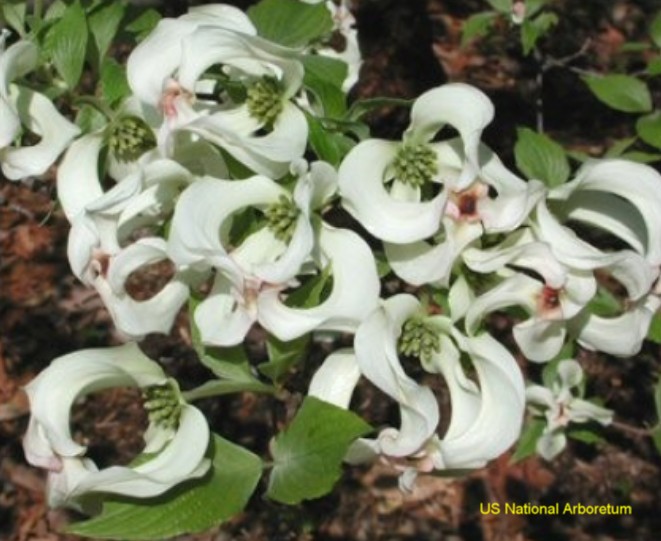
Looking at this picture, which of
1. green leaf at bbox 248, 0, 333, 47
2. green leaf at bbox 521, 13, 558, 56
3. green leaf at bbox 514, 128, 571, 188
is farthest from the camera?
green leaf at bbox 521, 13, 558, 56

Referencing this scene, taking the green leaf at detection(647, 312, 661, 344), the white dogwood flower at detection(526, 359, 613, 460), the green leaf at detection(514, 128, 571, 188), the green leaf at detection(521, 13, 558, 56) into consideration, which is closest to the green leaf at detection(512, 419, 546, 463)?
the white dogwood flower at detection(526, 359, 613, 460)

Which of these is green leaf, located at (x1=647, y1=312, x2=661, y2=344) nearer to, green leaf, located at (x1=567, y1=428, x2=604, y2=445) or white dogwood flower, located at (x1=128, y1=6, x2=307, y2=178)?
green leaf, located at (x1=567, y1=428, x2=604, y2=445)

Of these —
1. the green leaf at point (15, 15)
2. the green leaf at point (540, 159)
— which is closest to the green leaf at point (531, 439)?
the green leaf at point (540, 159)

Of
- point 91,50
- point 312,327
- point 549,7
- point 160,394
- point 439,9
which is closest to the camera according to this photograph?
point 312,327

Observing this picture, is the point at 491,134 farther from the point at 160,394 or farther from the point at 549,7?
the point at 160,394

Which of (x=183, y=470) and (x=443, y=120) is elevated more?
(x=443, y=120)

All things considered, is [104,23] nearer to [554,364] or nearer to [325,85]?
[325,85]

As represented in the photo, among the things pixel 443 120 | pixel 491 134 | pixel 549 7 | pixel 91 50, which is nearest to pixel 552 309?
pixel 443 120
